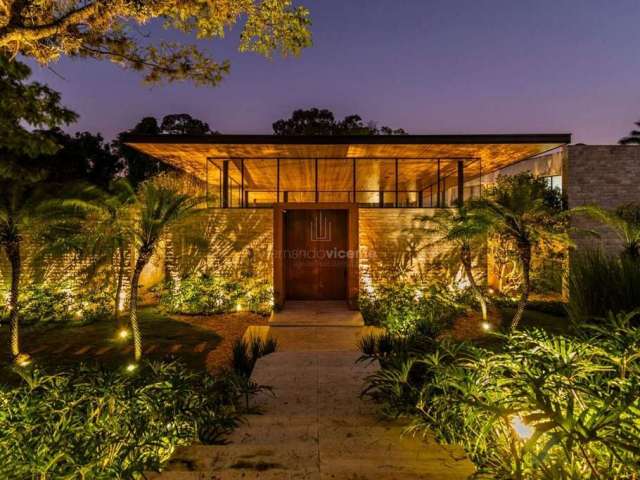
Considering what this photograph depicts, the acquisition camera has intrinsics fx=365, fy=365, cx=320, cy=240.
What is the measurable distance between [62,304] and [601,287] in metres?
11.0

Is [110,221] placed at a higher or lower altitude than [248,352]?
higher

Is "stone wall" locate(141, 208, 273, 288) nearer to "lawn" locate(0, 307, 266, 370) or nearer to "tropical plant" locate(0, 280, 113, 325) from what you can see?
"lawn" locate(0, 307, 266, 370)

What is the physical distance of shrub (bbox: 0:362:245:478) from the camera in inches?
94.7

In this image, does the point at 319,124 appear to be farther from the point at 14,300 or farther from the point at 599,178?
the point at 14,300

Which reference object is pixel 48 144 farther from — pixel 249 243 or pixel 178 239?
pixel 249 243

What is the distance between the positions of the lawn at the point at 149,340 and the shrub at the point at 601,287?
5.14m

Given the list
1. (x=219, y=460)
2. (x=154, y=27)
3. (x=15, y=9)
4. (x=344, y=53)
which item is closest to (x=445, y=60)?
(x=344, y=53)

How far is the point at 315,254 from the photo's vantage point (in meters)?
10.5

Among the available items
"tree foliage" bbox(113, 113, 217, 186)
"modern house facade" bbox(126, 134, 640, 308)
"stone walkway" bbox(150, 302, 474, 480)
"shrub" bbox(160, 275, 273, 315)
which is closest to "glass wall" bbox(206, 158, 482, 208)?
"modern house facade" bbox(126, 134, 640, 308)

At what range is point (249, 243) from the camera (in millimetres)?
9836

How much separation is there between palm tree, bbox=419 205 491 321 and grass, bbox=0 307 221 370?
5.43 metres

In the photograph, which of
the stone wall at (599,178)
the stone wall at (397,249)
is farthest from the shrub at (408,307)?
the stone wall at (599,178)

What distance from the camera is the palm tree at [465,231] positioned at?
726 cm

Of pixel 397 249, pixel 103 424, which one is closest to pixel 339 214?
pixel 397 249
